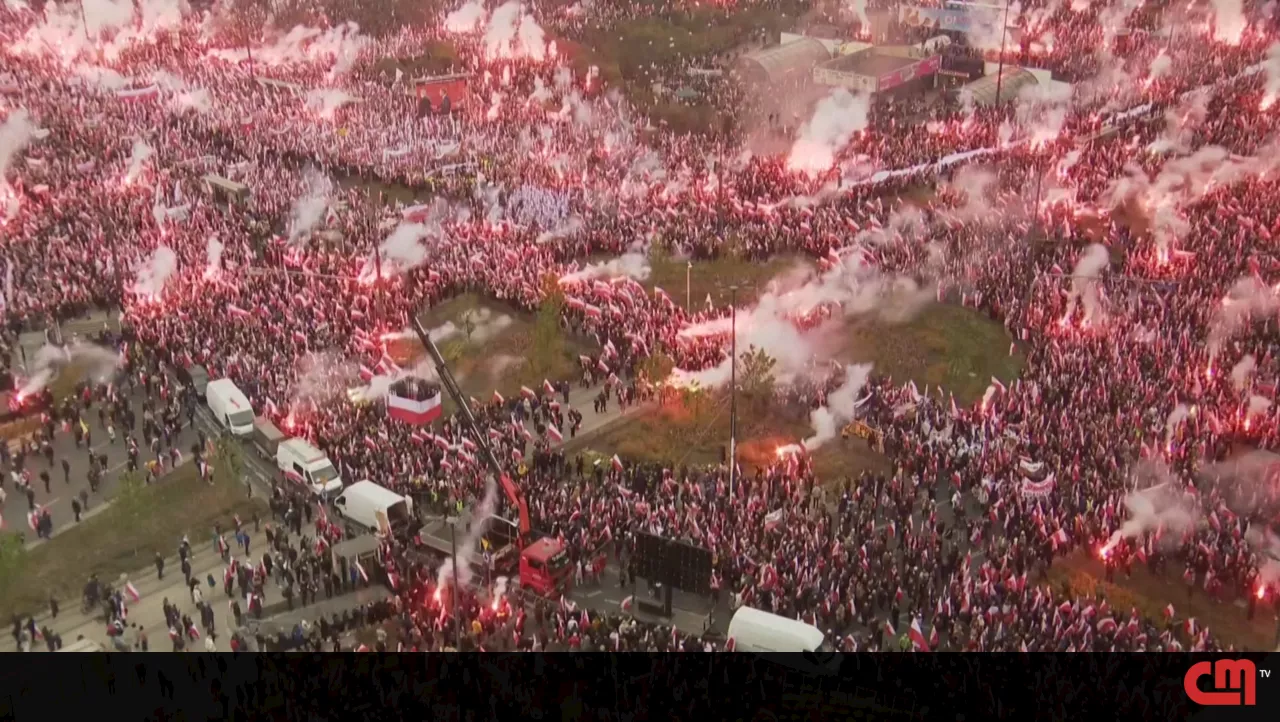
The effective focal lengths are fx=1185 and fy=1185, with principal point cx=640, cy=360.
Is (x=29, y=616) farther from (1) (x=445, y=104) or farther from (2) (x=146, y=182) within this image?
(1) (x=445, y=104)

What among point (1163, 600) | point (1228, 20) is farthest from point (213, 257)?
point (1228, 20)

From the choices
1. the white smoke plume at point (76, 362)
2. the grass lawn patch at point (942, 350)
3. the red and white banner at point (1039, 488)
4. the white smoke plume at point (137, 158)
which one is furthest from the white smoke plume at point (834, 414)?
the white smoke plume at point (137, 158)

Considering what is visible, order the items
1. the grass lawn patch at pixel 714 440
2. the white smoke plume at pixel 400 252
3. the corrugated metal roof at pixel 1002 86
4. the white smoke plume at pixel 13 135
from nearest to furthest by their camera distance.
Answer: the grass lawn patch at pixel 714 440 < the white smoke plume at pixel 400 252 < the white smoke plume at pixel 13 135 < the corrugated metal roof at pixel 1002 86

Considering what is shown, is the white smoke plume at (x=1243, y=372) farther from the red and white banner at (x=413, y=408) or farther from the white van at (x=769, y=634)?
the red and white banner at (x=413, y=408)

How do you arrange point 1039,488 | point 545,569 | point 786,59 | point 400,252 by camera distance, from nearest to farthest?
1. point 545,569
2. point 1039,488
3. point 400,252
4. point 786,59

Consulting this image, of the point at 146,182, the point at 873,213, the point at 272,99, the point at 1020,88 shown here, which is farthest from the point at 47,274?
the point at 1020,88

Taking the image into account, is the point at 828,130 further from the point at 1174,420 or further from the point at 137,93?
the point at 137,93
